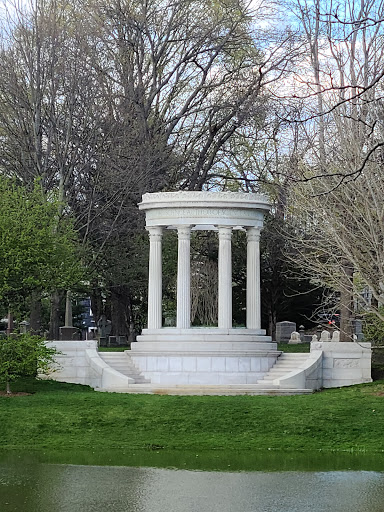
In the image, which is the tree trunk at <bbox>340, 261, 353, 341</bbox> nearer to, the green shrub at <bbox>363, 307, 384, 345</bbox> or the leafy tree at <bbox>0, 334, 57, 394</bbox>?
the green shrub at <bbox>363, 307, 384, 345</bbox>

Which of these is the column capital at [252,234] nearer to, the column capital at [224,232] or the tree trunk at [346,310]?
the column capital at [224,232]

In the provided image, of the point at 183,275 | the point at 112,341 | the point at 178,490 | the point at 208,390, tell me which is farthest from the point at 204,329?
the point at 178,490

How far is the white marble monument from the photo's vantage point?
34906 mm

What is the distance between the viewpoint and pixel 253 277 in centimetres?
Answer: 3762

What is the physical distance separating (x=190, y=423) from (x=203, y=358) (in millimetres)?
8995

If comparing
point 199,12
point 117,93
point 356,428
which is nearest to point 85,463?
point 356,428

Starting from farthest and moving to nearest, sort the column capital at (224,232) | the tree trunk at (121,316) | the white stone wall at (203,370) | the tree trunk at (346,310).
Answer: the tree trunk at (121,316) → the tree trunk at (346,310) → the column capital at (224,232) → the white stone wall at (203,370)

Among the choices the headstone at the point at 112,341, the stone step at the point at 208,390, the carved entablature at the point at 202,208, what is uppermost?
the carved entablature at the point at 202,208

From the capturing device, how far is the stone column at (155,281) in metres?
37.0

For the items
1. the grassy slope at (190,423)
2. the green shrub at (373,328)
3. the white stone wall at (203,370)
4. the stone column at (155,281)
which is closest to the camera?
the grassy slope at (190,423)

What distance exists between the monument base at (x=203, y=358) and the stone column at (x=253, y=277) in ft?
5.41

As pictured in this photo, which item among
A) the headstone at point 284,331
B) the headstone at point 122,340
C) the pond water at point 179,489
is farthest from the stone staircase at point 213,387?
the headstone at point 284,331

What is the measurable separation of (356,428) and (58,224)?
15041 millimetres

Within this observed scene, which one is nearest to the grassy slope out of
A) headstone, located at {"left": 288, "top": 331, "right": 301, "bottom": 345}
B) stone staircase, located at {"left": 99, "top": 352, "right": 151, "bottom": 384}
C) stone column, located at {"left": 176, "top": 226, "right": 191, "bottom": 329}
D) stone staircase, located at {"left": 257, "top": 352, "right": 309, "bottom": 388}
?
stone staircase, located at {"left": 257, "top": 352, "right": 309, "bottom": 388}
